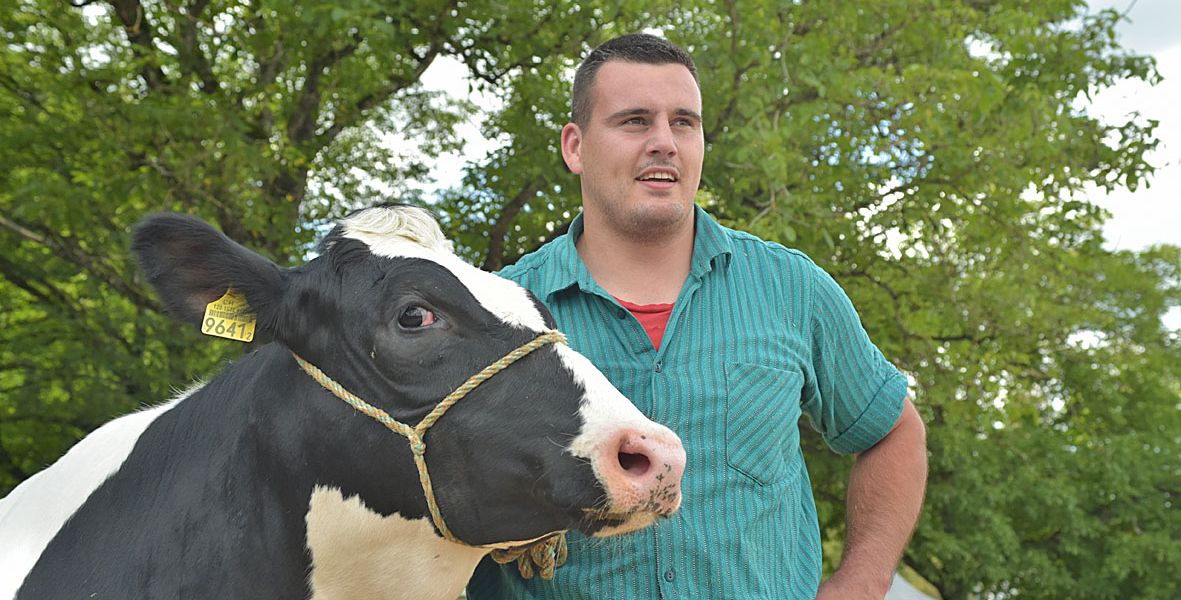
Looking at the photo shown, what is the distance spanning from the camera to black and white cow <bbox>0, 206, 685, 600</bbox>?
6.54ft

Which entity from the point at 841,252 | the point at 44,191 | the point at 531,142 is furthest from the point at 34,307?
the point at 841,252

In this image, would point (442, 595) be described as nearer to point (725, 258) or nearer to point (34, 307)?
point (725, 258)

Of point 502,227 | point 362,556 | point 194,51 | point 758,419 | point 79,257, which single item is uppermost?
point 194,51

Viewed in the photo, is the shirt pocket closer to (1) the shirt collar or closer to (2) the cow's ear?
(1) the shirt collar

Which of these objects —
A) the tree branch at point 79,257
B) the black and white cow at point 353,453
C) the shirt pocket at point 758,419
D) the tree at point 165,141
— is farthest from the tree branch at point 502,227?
the black and white cow at point 353,453

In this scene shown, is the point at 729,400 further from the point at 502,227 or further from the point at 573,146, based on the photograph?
the point at 502,227

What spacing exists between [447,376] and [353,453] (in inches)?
10.8

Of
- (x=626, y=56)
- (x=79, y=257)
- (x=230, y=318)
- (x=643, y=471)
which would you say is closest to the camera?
(x=643, y=471)

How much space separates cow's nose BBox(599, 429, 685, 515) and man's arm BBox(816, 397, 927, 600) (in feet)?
3.23

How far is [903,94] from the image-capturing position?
26.7 feet

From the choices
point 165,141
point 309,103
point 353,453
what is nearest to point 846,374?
point 353,453

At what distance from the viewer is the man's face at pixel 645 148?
110 inches

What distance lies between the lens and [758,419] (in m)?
2.56

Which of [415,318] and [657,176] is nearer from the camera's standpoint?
[415,318]
